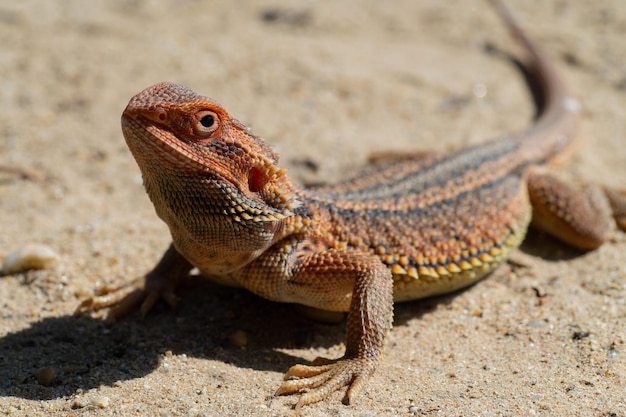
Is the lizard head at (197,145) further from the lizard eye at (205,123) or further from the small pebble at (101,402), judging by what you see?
the small pebble at (101,402)

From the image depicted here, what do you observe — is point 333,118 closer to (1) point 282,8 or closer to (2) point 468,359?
(1) point 282,8

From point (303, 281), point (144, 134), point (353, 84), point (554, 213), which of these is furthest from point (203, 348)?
point (353, 84)

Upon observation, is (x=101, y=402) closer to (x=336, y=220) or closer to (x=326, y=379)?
(x=326, y=379)

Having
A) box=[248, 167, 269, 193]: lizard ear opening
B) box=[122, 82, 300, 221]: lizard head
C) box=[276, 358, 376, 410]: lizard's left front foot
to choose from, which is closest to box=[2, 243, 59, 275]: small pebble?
box=[122, 82, 300, 221]: lizard head

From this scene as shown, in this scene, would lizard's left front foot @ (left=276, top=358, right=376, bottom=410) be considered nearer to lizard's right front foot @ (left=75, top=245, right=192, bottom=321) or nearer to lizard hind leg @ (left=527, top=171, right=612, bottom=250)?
lizard's right front foot @ (left=75, top=245, right=192, bottom=321)

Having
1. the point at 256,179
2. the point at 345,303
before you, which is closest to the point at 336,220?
the point at 345,303

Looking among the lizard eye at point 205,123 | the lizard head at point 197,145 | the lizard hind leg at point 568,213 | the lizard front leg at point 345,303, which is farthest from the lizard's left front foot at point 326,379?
the lizard hind leg at point 568,213

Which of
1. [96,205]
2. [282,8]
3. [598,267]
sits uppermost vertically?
[282,8]
